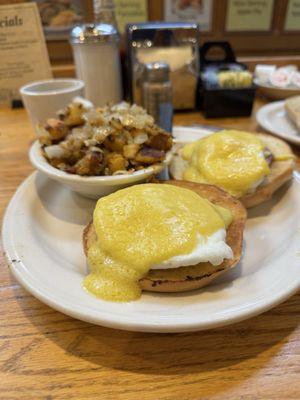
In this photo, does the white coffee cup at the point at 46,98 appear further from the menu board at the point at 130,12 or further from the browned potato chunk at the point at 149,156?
the menu board at the point at 130,12

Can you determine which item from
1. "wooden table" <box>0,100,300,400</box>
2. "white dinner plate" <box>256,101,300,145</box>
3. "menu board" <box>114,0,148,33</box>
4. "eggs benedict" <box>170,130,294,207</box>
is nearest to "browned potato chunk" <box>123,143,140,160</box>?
"eggs benedict" <box>170,130,294,207</box>

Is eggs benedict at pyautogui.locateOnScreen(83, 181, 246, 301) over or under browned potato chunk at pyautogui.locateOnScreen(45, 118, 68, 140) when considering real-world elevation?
under

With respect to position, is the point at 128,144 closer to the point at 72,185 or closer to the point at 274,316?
the point at 72,185

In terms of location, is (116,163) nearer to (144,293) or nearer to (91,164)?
(91,164)

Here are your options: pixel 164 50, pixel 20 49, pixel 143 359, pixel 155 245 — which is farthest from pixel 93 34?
pixel 143 359

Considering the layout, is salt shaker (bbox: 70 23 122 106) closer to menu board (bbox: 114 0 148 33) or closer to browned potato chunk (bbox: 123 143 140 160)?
browned potato chunk (bbox: 123 143 140 160)

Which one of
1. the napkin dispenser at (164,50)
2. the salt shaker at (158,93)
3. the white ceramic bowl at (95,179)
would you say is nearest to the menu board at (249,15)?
the napkin dispenser at (164,50)

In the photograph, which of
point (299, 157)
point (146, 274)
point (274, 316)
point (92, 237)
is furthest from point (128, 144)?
point (299, 157)
